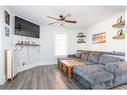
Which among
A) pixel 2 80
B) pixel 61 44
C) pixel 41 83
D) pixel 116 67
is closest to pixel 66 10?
pixel 116 67

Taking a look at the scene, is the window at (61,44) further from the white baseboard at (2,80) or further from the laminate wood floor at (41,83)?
the white baseboard at (2,80)

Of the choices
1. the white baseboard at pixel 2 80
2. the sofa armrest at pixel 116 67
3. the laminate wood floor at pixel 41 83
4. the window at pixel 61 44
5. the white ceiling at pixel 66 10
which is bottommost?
the laminate wood floor at pixel 41 83

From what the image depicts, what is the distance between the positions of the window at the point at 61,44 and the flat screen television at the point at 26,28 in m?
1.37

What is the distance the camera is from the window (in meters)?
6.86

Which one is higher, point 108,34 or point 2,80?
point 108,34

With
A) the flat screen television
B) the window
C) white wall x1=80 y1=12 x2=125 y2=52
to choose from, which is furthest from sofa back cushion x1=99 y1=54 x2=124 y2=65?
the flat screen television

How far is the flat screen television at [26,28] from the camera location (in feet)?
14.6

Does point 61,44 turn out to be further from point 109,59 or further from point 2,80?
point 2,80

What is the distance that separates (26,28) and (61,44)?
2.62 meters

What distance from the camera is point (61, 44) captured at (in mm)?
6957

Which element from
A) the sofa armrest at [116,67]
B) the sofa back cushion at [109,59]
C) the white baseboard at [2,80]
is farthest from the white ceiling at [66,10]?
the white baseboard at [2,80]

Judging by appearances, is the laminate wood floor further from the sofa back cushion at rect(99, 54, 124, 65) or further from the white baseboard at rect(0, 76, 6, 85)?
the sofa back cushion at rect(99, 54, 124, 65)

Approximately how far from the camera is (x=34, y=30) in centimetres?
567

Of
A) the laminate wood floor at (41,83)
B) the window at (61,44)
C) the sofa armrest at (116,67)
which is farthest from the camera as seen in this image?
the window at (61,44)
